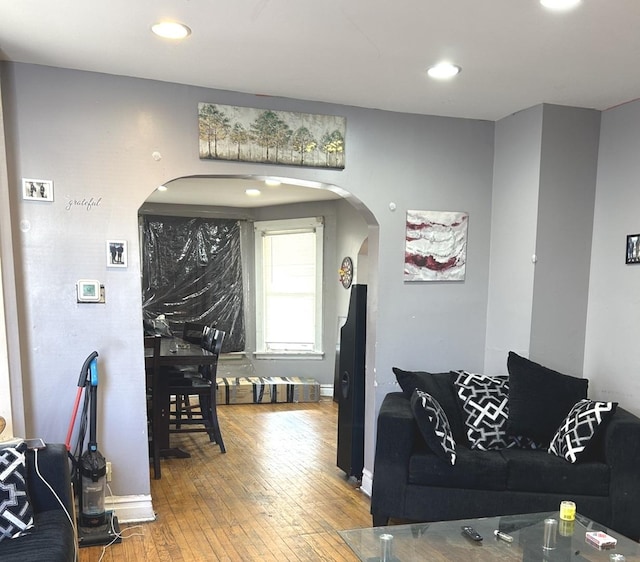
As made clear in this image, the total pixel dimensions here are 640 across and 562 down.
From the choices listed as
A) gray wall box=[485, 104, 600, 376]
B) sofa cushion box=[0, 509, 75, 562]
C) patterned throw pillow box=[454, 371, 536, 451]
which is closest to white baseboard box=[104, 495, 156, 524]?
sofa cushion box=[0, 509, 75, 562]

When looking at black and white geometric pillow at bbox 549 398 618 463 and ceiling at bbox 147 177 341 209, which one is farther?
ceiling at bbox 147 177 341 209

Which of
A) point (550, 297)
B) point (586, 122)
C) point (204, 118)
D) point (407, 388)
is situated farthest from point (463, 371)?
point (204, 118)

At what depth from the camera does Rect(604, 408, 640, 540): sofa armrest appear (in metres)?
2.48

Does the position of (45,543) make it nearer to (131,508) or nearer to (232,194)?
(131,508)

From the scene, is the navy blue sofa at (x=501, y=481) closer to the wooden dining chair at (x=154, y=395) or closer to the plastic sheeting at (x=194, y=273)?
the wooden dining chair at (x=154, y=395)

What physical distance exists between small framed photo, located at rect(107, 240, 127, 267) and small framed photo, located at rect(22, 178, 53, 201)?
0.38 m

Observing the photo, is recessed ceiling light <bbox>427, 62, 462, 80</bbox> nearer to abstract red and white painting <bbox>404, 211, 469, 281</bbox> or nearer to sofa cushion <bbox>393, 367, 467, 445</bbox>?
abstract red and white painting <bbox>404, 211, 469, 281</bbox>

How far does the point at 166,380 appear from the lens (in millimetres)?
3752

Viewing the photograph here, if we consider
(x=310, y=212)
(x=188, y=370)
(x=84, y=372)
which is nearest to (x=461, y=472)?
(x=84, y=372)

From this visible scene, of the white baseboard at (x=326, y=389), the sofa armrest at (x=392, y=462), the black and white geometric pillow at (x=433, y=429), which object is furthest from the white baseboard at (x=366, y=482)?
the white baseboard at (x=326, y=389)

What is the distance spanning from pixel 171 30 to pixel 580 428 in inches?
109

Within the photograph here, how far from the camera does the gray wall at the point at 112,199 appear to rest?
2533 millimetres

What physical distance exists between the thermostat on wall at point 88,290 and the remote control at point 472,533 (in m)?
2.16

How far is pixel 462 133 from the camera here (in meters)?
3.29
